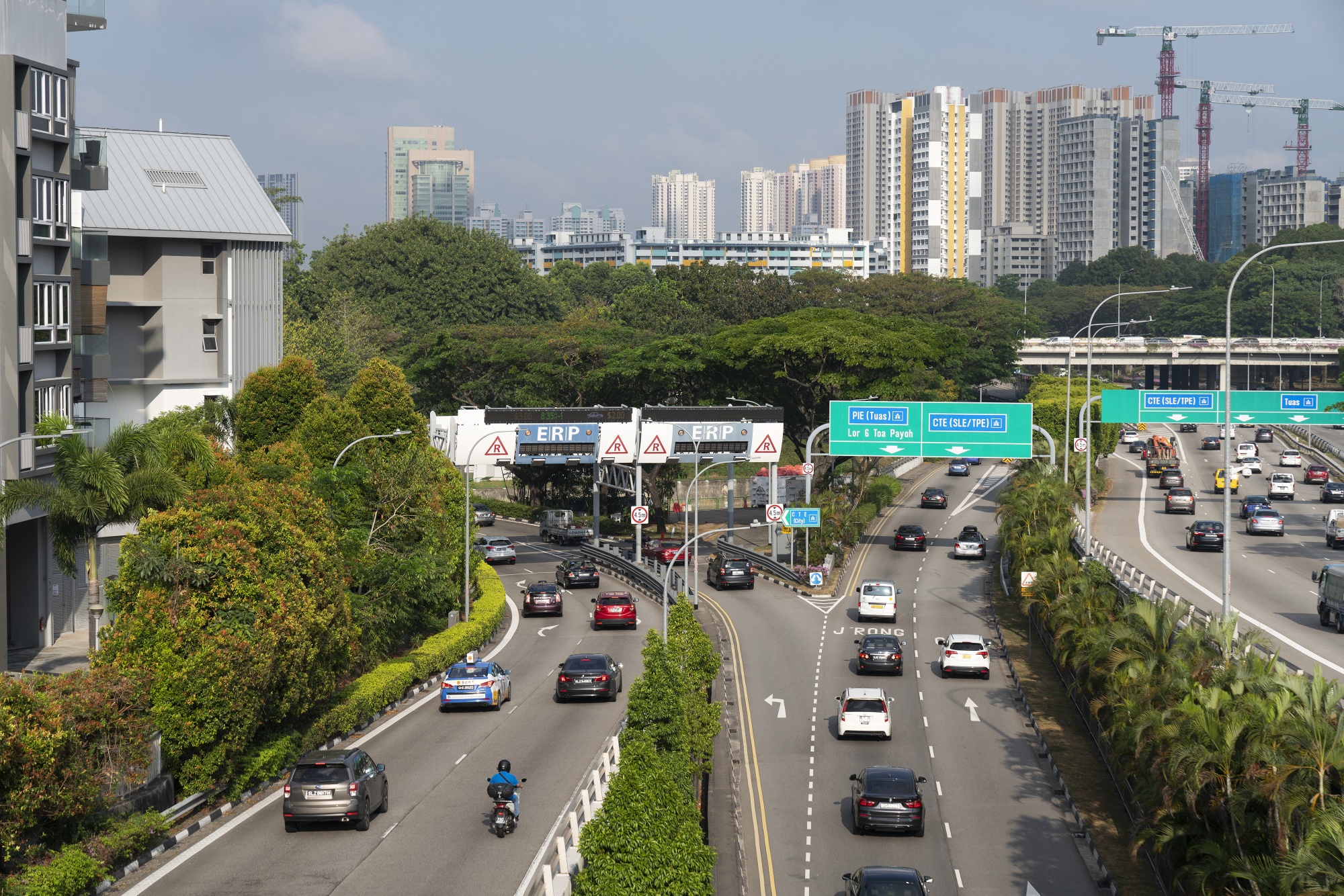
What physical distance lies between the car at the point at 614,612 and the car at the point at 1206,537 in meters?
26.2

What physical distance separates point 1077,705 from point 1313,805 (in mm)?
20505

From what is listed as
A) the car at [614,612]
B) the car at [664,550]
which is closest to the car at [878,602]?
the car at [614,612]

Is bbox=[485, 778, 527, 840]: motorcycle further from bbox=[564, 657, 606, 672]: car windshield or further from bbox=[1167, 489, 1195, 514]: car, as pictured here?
bbox=[1167, 489, 1195, 514]: car

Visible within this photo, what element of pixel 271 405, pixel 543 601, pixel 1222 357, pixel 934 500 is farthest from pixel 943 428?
pixel 1222 357

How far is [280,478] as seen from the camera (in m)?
41.5

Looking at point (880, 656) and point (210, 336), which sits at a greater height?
point (210, 336)

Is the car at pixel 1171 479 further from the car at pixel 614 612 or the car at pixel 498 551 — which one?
the car at pixel 614 612

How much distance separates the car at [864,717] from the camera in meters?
36.4

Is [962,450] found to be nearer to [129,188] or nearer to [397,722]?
[397,722]

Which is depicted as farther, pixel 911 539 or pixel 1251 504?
pixel 1251 504

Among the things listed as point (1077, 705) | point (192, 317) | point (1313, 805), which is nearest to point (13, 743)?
point (1313, 805)

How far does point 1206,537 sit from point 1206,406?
1258 cm

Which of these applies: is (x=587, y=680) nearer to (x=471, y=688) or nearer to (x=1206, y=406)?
(x=471, y=688)

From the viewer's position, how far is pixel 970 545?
Result: 217 ft
